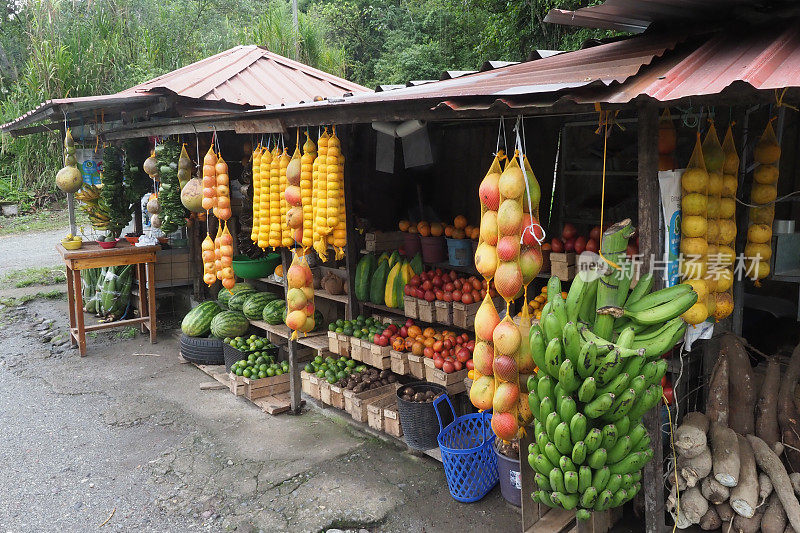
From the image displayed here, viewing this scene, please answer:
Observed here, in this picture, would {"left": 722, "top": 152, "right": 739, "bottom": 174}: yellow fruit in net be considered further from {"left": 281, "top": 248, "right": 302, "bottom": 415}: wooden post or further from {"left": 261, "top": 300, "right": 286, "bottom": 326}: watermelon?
{"left": 261, "top": 300, "right": 286, "bottom": 326}: watermelon

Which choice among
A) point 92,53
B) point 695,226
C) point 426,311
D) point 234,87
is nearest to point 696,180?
point 695,226

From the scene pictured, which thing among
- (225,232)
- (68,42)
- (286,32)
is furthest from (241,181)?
(68,42)

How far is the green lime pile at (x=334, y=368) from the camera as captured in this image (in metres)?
6.35

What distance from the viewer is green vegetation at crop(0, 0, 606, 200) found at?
1391cm

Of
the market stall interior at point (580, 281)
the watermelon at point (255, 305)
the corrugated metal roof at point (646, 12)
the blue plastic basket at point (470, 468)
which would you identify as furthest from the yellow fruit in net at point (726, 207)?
the watermelon at point (255, 305)

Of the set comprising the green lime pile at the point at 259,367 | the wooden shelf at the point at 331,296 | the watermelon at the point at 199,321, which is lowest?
the green lime pile at the point at 259,367

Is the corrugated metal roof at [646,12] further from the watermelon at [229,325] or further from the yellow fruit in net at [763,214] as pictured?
the watermelon at [229,325]

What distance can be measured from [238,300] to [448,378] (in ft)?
11.8

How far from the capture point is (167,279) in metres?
9.45

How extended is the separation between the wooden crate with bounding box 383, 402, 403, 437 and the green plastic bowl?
2.94m

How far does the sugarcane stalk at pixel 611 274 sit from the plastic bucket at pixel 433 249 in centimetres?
267

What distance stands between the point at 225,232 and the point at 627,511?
4.69m

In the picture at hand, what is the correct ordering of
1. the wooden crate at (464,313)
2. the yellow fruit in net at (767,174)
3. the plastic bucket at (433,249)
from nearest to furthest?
the yellow fruit in net at (767,174) < the wooden crate at (464,313) < the plastic bucket at (433,249)

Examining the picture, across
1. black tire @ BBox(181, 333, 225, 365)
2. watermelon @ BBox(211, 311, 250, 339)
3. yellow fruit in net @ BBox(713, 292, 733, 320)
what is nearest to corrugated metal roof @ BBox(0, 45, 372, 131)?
watermelon @ BBox(211, 311, 250, 339)
